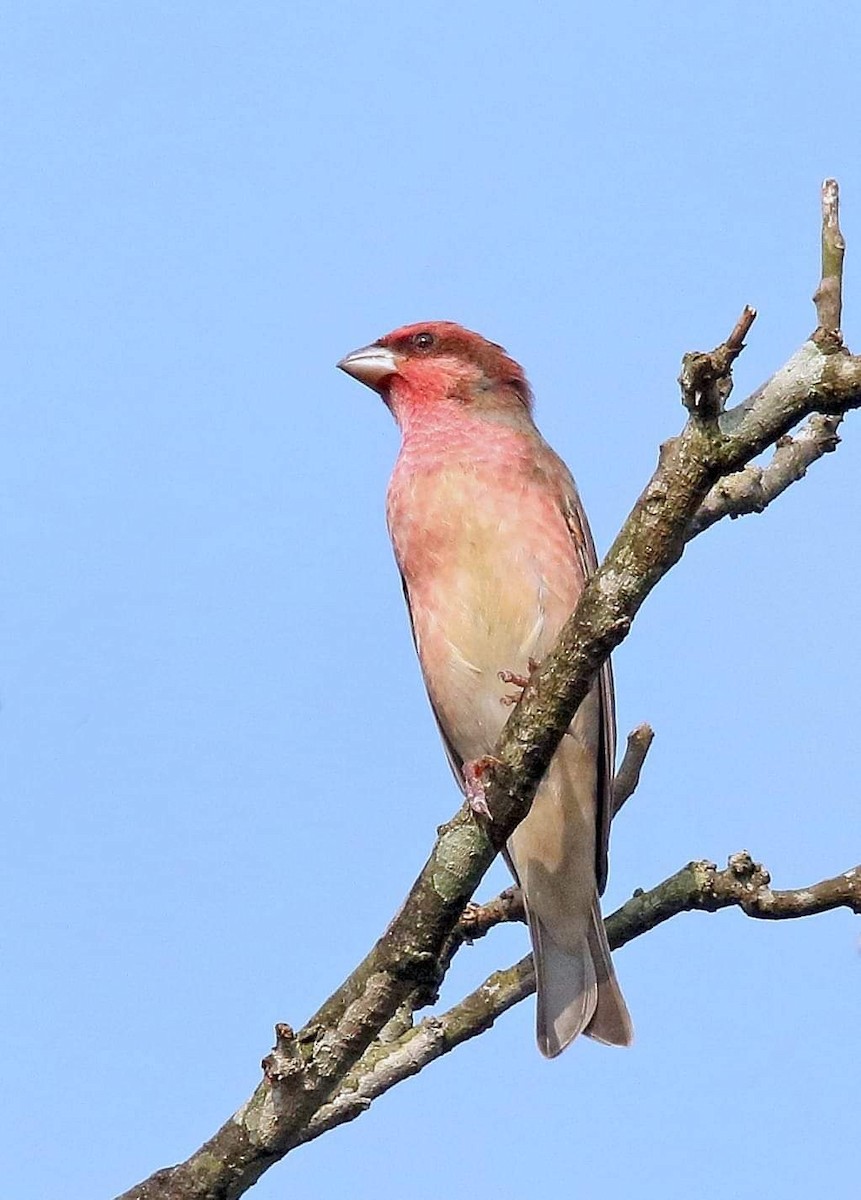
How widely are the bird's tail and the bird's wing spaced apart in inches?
14.9

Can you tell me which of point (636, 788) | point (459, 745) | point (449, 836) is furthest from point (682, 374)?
point (459, 745)

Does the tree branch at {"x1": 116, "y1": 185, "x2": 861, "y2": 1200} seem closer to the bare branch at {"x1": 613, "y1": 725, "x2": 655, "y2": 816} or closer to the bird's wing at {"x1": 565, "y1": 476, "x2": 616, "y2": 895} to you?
the bare branch at {"x1": 613, "y1": 725, "x2": 655, "y2": 816}

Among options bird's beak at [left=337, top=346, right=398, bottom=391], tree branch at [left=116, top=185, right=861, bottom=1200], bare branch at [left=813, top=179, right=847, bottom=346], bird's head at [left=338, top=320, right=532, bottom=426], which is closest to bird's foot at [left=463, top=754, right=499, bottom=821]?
tree branch at [left=116, top=185, right=861, bottom=1200]

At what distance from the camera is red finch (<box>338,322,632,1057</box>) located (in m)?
6.35

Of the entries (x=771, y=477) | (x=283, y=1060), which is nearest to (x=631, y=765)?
(x=771, y=477)

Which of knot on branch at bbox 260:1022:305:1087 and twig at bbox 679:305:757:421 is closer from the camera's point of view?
twig at bbox 679:305:757:421

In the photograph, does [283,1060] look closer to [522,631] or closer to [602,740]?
[522,631]

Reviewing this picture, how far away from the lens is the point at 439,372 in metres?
7.58

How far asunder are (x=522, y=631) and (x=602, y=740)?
70 cm

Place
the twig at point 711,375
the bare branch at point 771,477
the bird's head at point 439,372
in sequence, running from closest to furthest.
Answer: the twig at point 711,375 → the bare branch at point 771,477 → the bird's head at point 439,372

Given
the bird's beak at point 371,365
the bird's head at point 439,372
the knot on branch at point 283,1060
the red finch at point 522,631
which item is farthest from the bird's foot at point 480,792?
the bird's beak at point 371,365

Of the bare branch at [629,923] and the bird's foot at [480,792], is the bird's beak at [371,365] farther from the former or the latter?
the bird's foot at [480,792]

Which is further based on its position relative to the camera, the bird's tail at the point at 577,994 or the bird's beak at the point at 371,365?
the bird's beak at the point at 371,365

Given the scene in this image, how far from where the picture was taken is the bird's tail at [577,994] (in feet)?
20.3
